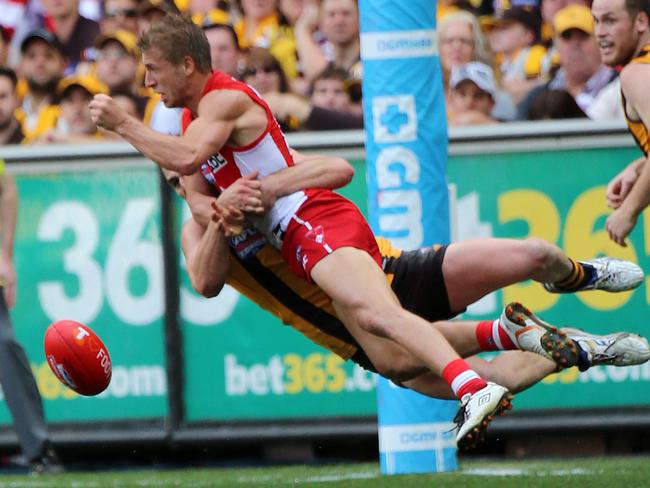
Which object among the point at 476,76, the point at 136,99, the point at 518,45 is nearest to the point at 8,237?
the point at 136,99

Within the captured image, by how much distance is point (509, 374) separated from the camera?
7500 millimetres

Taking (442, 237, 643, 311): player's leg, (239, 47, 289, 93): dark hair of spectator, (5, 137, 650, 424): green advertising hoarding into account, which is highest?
(239, 47, 289, 93): dark hair of spectator

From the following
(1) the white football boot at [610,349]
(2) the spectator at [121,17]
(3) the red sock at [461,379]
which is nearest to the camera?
(3) the red sock at [461,379]

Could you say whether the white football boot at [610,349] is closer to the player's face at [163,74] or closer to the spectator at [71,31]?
the player's face at [163,74]

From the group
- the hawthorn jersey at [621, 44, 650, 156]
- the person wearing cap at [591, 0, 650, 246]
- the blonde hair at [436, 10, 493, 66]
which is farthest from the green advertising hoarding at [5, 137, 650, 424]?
the hawthorn jersey at [621, 44, 650, 156]

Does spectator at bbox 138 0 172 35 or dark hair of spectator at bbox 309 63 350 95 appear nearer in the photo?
dark hair of spectator at bbox 309 63 350 95

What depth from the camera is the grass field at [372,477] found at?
7.87 metres

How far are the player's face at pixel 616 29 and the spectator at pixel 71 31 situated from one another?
23.5 feet

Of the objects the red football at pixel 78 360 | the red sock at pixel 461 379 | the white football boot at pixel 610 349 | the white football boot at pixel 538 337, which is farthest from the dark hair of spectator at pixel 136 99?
the red sock at pixel 461 379

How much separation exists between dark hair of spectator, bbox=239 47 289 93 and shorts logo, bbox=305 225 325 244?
14.9ft

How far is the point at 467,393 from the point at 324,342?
123cm

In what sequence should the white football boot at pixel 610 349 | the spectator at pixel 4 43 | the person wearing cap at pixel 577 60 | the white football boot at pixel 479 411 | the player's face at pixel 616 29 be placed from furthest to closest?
the spectator at pixel 4 43 → the person wearing cap at pixel 577 60 → the player's face at pixel 616 29 → the white football boot at pixel 610 349 → the white football boot at pixel 479 411

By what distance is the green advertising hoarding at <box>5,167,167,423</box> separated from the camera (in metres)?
10.2

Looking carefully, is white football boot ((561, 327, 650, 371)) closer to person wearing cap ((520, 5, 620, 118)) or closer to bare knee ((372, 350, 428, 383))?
bare knee ((372, 350, 428, 383))
